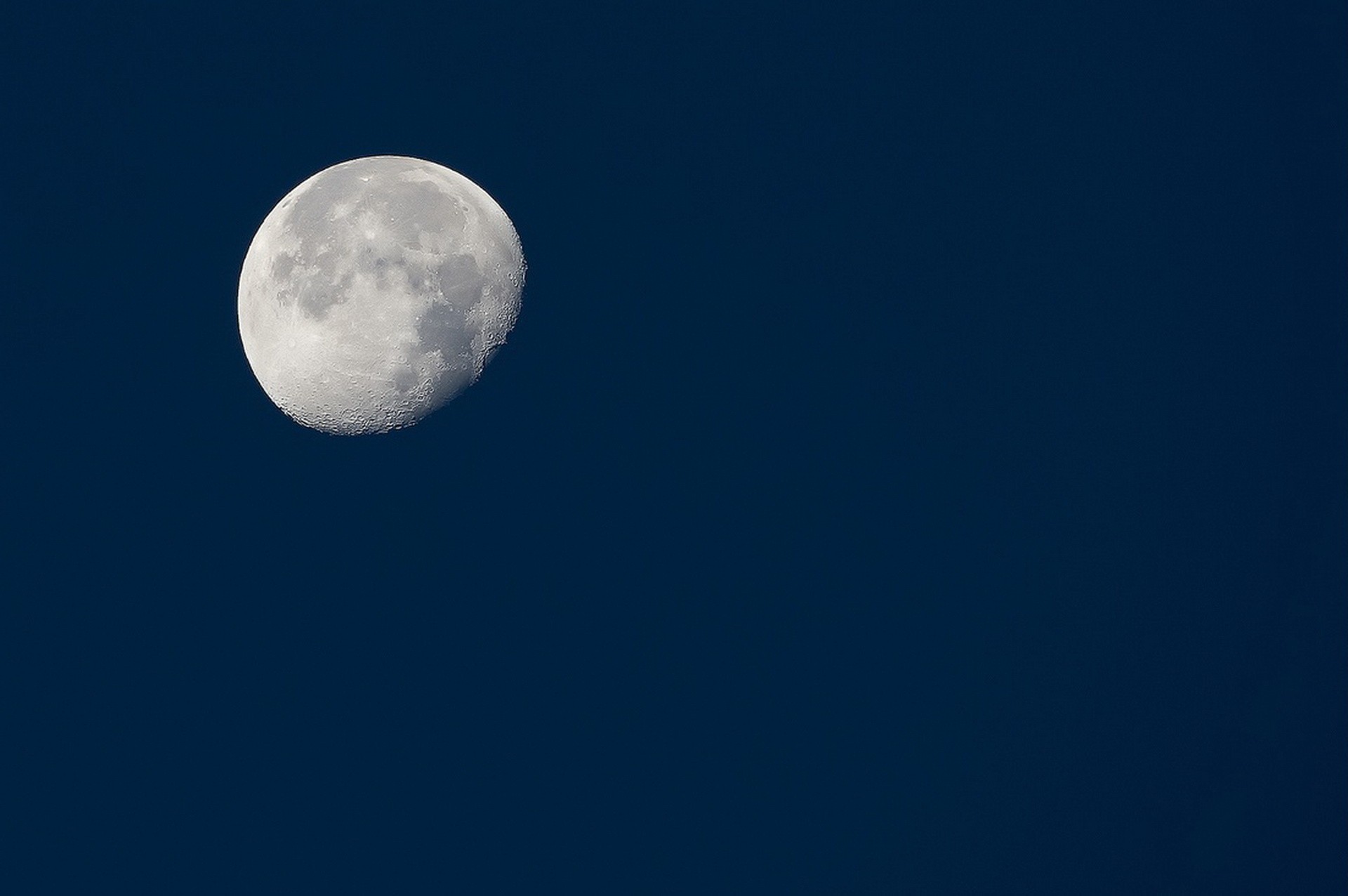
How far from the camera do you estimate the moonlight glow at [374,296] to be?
1755 cm

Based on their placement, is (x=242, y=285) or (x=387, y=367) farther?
(x=242, y=285)

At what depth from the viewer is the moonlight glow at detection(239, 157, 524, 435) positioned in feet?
57.6

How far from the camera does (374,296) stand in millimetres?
17406

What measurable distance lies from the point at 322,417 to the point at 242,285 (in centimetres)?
274

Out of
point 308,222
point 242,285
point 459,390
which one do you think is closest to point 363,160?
point 308,222

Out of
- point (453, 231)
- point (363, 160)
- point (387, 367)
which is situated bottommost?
point (387, 367)

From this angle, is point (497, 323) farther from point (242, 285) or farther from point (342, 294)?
point (242, 285)

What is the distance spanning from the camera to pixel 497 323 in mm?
18656

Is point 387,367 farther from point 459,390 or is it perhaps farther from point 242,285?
point 242,285

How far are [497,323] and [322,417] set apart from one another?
3136 millimetres

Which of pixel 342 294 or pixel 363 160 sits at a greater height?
pixel 363 160

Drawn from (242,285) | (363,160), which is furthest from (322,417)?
(363,160)

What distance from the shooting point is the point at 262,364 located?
1873 cm

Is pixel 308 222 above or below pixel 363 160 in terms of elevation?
below
